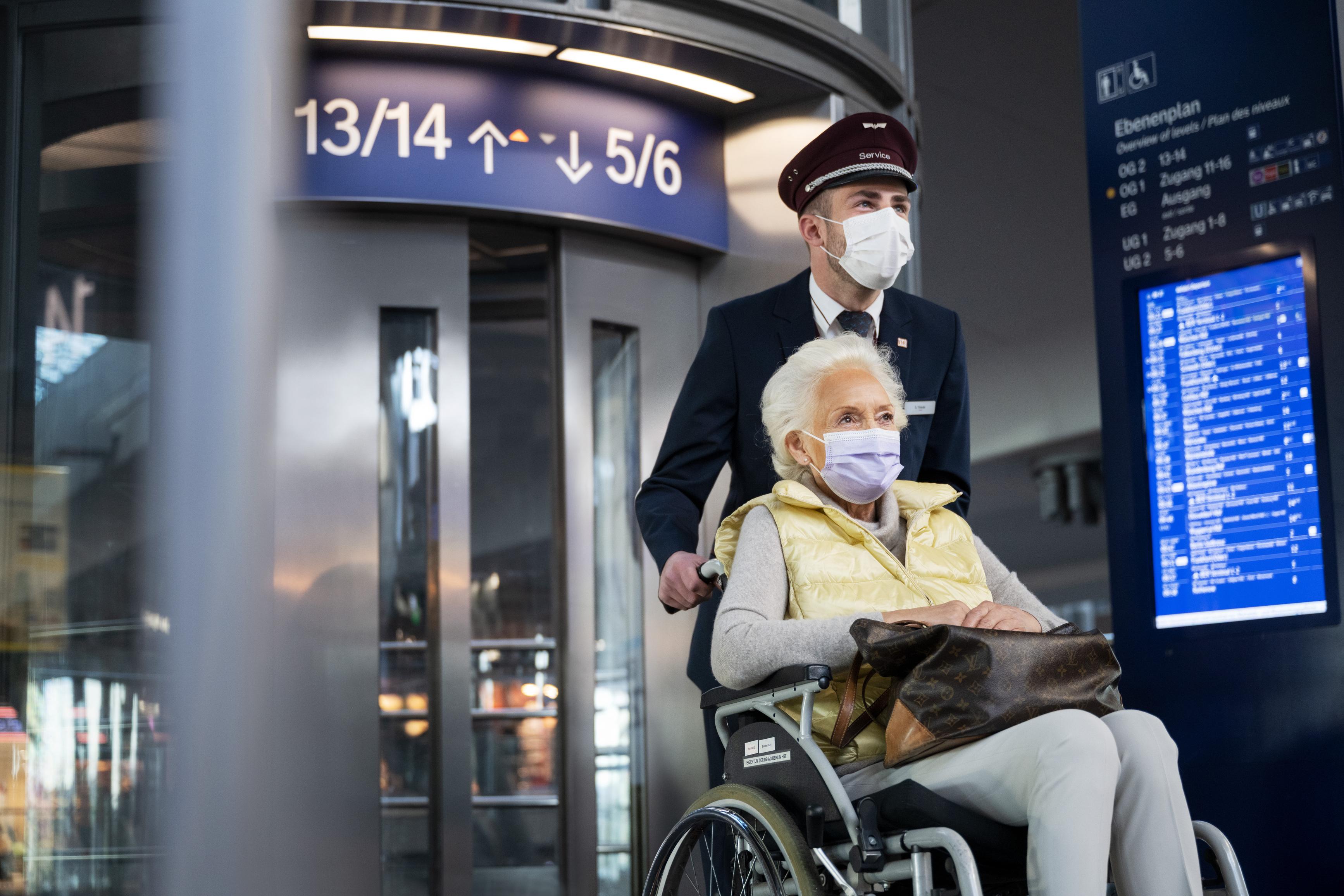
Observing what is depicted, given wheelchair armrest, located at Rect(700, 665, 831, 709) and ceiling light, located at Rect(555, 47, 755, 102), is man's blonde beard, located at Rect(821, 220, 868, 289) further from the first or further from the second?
ceiling light, located at Rect(555, 47, 755, 102)

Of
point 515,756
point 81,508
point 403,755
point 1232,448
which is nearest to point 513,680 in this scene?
point 515,756

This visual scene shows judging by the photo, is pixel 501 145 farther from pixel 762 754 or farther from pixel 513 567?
pixel 513 567

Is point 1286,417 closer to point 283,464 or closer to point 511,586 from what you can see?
point 283,464

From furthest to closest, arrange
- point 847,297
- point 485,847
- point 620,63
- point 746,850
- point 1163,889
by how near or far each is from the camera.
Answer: point 485,847, point 620,63, point 847,297, point 746,850, point 1163,889

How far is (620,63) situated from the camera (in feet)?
13.1

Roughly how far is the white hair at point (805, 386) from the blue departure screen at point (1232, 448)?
1.40 m

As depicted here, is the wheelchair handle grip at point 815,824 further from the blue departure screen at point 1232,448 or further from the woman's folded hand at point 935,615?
the blue departure screen at point 1232,448

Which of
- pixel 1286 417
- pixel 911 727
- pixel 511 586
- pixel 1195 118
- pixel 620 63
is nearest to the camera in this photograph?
pixel 911 727

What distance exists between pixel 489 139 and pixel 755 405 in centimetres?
165

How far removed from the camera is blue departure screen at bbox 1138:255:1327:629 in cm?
335

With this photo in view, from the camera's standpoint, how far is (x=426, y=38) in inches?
148

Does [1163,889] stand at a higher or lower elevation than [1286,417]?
lower

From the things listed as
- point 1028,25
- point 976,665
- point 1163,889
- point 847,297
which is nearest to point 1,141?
point 976,665

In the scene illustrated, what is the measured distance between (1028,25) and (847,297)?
16.1ft
